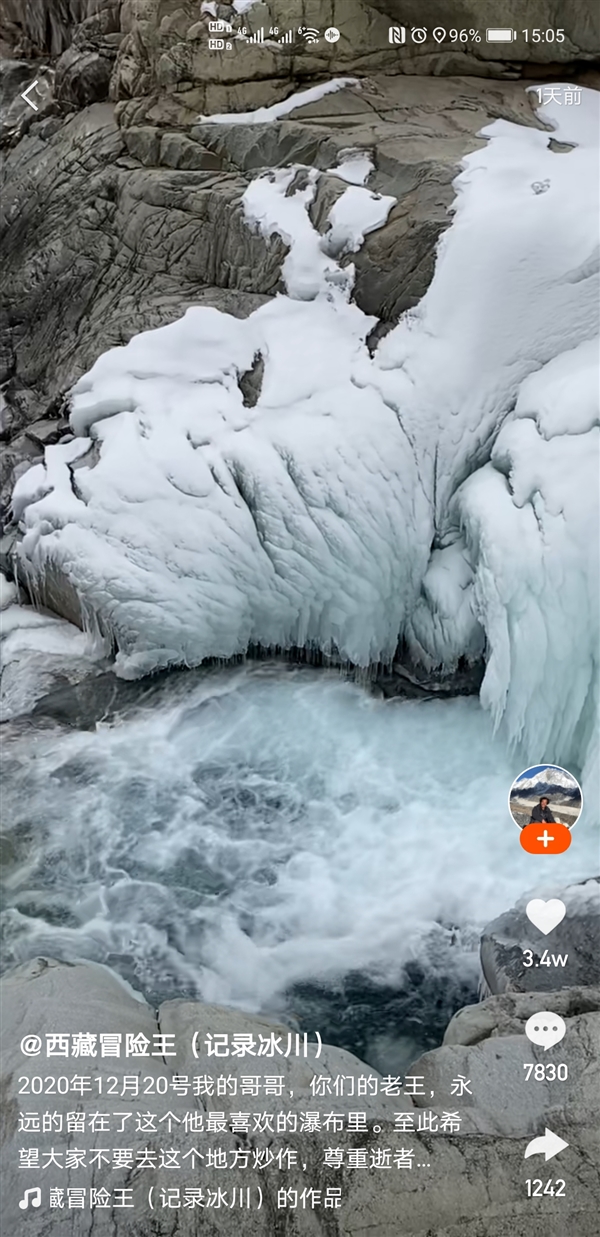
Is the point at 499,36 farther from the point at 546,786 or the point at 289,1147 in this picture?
the point at 289,1147

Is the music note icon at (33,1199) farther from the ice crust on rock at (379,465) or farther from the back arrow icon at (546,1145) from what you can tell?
the ice crust on rock at (379,465)

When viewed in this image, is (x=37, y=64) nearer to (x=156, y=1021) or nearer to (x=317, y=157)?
(x=317, y=157)

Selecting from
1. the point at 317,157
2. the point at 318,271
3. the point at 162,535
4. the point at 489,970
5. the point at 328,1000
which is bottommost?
the point at 328,1000

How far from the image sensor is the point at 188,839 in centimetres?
263

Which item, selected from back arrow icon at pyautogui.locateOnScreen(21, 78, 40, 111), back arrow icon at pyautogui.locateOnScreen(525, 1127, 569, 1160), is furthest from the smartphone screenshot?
back arrow icon at pyautogui.locateOnScreen(21, 78, 40, 111)

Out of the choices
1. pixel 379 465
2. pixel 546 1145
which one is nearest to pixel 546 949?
pixel 546 1145

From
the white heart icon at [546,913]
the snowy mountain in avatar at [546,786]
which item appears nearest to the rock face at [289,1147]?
the white heart icon at [546,913]

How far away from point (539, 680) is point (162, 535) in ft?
4.54

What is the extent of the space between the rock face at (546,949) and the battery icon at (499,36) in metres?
2.86

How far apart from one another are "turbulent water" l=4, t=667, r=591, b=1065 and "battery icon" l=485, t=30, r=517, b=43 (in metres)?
2.33

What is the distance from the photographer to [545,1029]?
1685 mm

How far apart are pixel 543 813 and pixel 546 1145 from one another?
53 cm

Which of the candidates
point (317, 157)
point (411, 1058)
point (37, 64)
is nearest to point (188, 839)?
point (411, 1058)

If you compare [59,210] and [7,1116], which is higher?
[59,210]
